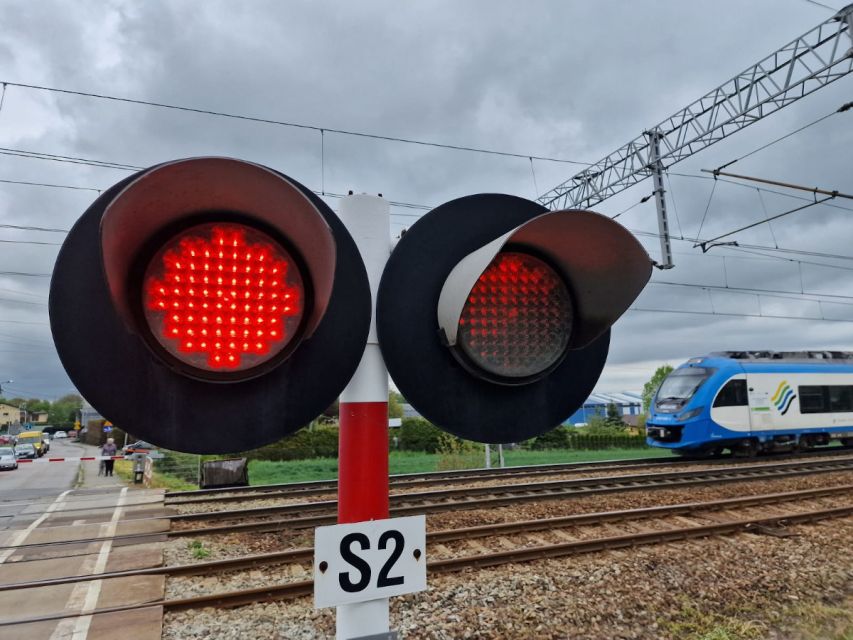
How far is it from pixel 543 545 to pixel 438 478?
6892 mm

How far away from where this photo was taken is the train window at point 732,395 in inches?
661

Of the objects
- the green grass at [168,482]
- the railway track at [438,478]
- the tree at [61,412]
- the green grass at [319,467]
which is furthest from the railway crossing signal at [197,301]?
Result: the tree at [61,412]

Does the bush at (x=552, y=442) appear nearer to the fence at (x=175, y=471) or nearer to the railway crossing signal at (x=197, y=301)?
the fence at (x=175, y=471)

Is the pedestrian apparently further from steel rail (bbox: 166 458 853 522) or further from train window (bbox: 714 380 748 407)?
train window (bbox: 714 380 748 407)

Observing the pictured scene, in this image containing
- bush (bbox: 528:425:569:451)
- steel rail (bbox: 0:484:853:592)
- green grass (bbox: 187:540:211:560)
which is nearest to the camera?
steel rail (bbox: 0:484:853:592)

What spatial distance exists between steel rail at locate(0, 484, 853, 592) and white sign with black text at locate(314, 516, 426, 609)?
18.7 feet

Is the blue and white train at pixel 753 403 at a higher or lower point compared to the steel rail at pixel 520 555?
higher

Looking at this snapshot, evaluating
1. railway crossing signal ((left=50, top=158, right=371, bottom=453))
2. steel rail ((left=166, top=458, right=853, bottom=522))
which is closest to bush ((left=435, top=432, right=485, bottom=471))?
steel rail ((left=166, top=458, right=853, bottom=522))

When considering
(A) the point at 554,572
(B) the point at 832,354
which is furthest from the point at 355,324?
(B) the point at 832,354

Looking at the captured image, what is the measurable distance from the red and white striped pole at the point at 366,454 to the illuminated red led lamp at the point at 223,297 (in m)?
0.27

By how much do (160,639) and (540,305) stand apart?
4983mm

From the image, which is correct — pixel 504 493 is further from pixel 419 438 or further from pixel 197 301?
pixel 419 438

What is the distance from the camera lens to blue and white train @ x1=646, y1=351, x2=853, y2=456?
1673 cm

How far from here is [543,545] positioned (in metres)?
6.68
